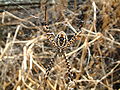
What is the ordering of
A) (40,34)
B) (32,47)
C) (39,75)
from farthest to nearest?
(40,34) < (32,47) < (39,75)

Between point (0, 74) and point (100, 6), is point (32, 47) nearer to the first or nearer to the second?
point (0, 74)

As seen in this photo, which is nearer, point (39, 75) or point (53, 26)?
point (39, 75)

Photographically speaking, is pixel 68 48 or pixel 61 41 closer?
pixel 61 41

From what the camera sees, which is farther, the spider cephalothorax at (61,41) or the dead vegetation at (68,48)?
the dead vegetation at (68,48)

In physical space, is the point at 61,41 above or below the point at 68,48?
above

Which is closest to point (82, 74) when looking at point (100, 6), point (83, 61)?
point (83, 61)

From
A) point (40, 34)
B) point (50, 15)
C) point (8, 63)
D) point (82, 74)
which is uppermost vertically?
point (50, 15)

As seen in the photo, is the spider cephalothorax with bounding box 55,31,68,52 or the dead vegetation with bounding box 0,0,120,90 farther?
the dead vegetation with bounding box 0,0,120,90

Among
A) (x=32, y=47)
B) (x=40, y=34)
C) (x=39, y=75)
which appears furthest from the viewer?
(x=40, y=34)
